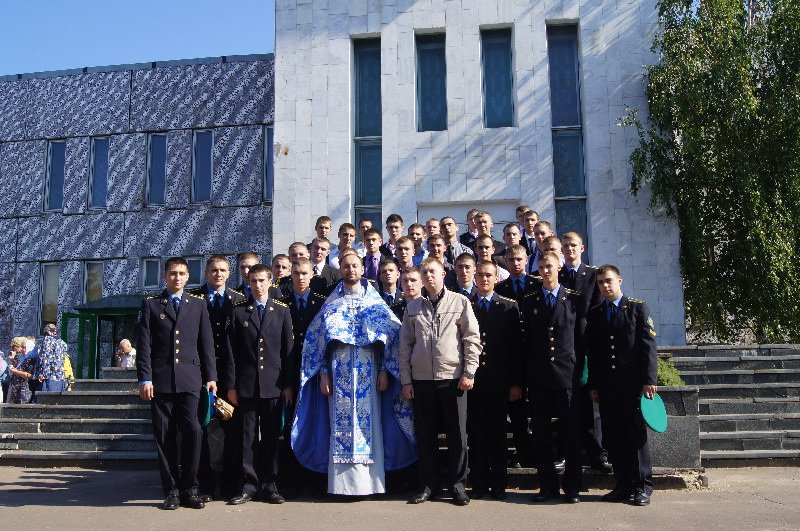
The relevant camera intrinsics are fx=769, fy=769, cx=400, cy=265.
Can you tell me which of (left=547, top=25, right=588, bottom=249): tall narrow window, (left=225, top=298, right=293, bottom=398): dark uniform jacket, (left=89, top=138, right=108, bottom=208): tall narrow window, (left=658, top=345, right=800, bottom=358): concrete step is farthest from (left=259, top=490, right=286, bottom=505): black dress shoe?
(left=89, top=138, right=108, bottom=208): tall narrow window

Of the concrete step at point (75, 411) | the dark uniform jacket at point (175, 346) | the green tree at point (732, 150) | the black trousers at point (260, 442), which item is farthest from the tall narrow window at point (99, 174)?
the black trousers at point (260, 442)

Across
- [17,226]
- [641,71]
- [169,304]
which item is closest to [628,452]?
[169,304]

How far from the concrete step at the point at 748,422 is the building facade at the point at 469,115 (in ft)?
16.2

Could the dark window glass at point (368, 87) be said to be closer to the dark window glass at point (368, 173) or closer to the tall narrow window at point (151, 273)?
the dark window glass at point (368, 173)

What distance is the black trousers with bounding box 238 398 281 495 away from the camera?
22.4 ft

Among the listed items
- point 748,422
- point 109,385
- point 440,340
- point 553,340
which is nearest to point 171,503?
point 440,340

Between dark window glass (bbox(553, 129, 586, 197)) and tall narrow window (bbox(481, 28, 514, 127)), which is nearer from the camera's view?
dark window glass (bbox(553, 129, 586, 197))

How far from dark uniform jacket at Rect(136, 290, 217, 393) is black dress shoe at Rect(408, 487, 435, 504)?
204 cm

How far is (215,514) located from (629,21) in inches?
469

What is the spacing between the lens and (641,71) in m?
14.2

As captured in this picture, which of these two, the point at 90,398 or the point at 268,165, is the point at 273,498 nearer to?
the point at 90,398

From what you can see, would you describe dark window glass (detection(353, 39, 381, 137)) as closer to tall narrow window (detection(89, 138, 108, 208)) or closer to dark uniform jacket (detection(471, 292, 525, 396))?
dark uniform jacket (detection(471, 292, 525, 396))

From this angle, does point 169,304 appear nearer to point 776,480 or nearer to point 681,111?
point 776,480

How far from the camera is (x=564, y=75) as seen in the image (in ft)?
48.1
